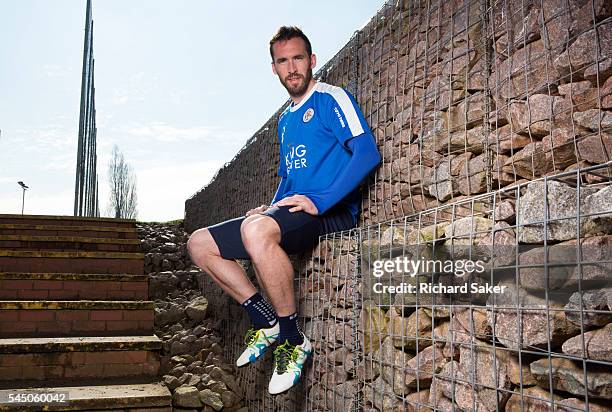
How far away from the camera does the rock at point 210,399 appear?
11.3 feet

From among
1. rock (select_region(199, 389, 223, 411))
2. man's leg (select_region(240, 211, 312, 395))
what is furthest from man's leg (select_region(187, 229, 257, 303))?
rock (select_region(199, 389, 223, 411))

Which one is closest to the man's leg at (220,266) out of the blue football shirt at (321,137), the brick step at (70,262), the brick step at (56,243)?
the blue football shirt at (321,137)

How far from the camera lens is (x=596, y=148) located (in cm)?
127

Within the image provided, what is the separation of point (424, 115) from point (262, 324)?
118cm

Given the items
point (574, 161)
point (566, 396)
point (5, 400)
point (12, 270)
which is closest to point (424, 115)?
point (574, 161)

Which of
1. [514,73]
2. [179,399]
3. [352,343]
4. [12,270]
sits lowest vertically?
[179,399]

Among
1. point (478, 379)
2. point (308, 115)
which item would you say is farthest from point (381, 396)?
point (308, 115)

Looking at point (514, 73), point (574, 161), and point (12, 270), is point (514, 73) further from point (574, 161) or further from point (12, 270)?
point (12, 270)

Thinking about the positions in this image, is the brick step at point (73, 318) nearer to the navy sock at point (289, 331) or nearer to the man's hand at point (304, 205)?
the navy sock at point (289, 331)

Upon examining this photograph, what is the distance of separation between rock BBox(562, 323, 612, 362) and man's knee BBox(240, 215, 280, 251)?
4.50 feet

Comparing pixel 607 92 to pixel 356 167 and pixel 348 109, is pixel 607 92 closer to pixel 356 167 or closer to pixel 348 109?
pixel 356 167

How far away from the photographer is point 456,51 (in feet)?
5.95

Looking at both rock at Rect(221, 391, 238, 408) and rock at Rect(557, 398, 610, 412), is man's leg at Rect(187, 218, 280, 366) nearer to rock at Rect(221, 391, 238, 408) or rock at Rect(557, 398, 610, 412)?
rock at Rect(221, 391, 238, 408)

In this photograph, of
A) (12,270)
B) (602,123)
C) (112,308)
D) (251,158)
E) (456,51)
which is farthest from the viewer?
(251,158)
